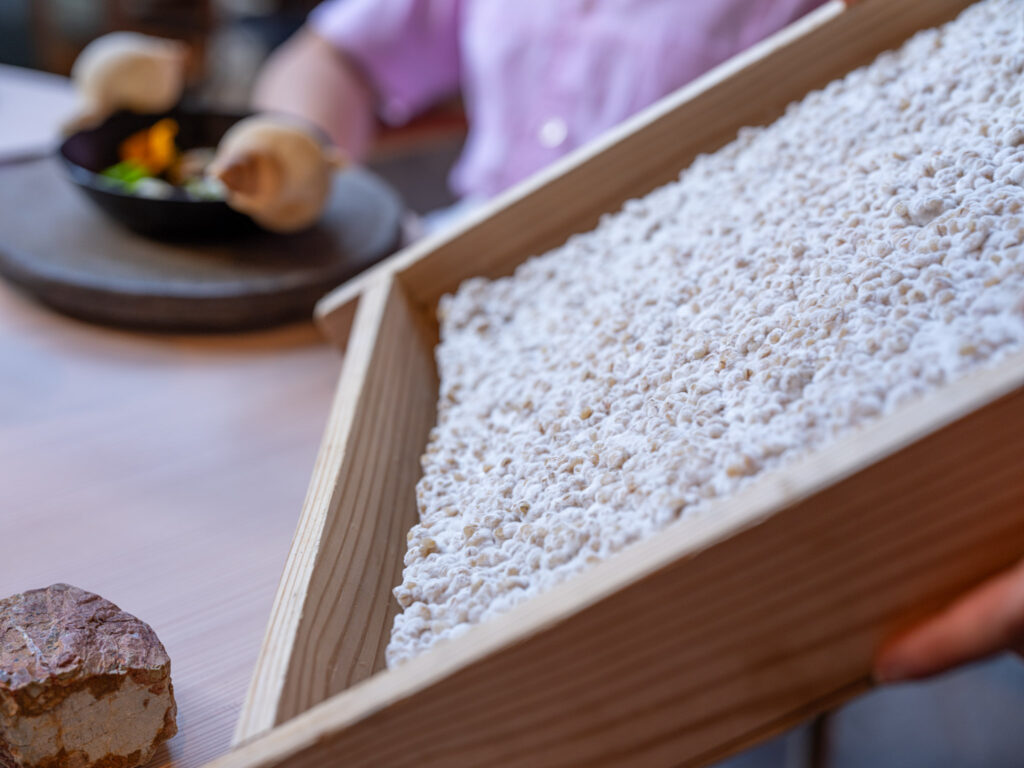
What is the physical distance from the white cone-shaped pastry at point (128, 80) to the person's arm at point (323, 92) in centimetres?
21

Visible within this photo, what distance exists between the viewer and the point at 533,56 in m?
1.17

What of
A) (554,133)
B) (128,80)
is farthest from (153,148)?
(554,133)

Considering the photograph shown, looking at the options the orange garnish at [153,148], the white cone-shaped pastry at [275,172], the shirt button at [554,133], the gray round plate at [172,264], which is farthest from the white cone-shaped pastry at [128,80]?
the shirt button at [554,133]

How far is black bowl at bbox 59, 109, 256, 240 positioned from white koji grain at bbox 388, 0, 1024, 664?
0.30 meters

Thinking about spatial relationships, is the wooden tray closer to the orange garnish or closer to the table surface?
the table surface

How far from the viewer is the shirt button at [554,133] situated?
1.14m

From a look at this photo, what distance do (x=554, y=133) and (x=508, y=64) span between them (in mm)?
121

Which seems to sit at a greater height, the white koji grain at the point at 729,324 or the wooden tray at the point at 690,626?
the white koji grain at the point at 729,324

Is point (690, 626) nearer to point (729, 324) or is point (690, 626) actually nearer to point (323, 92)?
point (729, 324)

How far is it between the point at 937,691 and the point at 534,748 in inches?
42.2

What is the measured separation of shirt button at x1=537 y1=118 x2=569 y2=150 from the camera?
1143mm

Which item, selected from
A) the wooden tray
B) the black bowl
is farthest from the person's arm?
the wooden tray

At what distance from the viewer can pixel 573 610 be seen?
329 millimetres

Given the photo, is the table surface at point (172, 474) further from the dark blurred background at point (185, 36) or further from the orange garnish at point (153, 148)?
the dark blurred background at point (185, 36)
